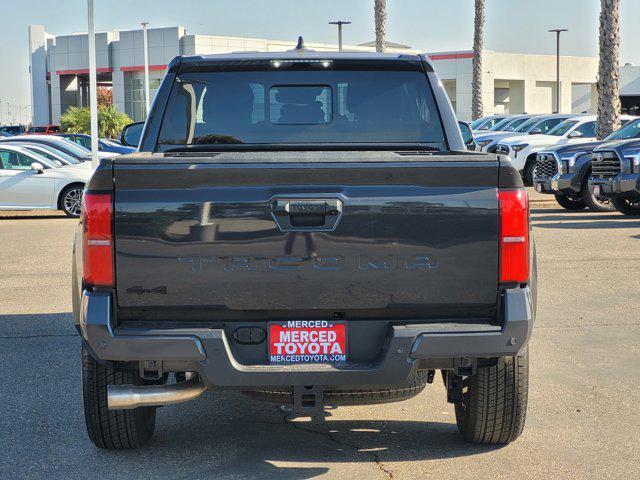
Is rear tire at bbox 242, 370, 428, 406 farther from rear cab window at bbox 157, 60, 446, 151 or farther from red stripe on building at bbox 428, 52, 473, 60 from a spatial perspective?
red stripe on building at bbox 428, 52, 473, 60

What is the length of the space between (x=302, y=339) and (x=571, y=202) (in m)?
17.2

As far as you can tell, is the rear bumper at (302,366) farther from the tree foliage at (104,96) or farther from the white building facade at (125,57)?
the tree foliage at (104,96)

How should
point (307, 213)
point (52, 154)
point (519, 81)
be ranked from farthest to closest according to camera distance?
point (519, 81) → point (52, 154) → point (307, 213)

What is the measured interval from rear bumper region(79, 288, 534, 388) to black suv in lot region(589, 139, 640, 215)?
13.8m

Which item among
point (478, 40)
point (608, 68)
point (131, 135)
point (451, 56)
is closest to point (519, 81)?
point (451, 56)

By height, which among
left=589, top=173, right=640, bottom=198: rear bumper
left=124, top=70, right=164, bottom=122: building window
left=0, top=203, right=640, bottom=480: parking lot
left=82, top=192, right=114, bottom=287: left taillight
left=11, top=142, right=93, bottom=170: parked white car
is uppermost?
left=124, top=70, right=164, bottom=122: building window

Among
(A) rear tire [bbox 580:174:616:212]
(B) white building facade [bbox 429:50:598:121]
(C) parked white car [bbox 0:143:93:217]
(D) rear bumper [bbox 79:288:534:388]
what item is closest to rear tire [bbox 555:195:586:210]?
(A) rear tire [bbox 580:174:616:212]

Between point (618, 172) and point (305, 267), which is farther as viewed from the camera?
point (618, 172)

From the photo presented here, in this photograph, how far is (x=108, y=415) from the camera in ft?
17.3

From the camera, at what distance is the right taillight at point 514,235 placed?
4598mm

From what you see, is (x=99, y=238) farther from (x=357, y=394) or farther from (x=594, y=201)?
(x=594, y=201)

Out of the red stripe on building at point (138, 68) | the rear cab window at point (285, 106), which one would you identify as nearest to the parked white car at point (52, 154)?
the rear cab window at point (285, 106)

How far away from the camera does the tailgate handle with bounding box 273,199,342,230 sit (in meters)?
4.55

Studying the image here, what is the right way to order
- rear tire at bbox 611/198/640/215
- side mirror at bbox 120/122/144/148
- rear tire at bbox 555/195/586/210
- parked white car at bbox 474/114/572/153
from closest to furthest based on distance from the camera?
side mirror at bbox 120/122/144/148
rear tire at bbox 611/198/640/215
rear tire at bbox 555/195/586/210
parked white car at bbox 474/114/572/153
